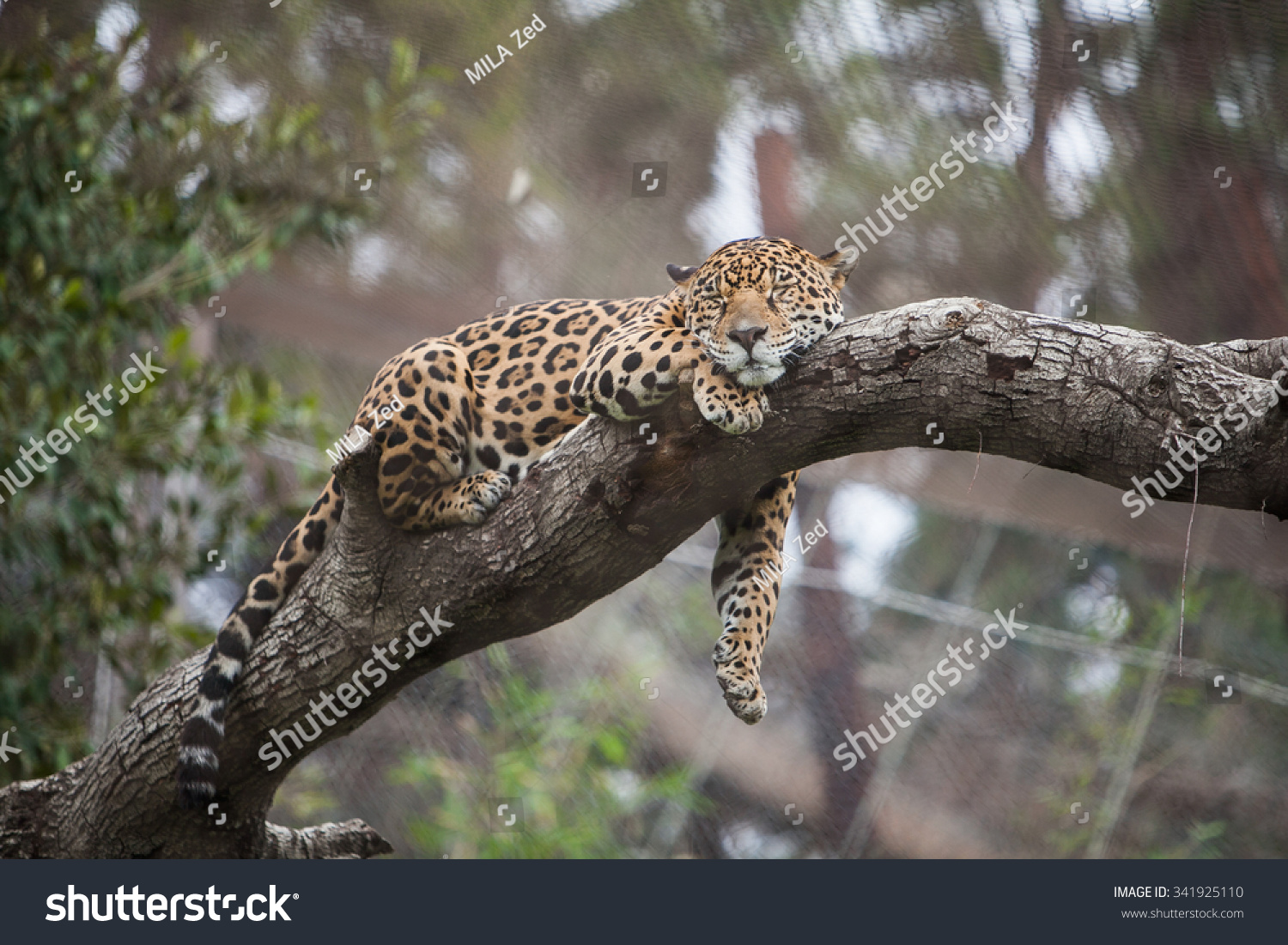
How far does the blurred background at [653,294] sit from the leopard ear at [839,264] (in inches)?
91.1

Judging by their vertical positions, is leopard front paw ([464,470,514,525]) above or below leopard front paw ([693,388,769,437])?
below

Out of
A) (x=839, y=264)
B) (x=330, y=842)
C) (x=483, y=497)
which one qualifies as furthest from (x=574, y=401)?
(x=330, y=842)

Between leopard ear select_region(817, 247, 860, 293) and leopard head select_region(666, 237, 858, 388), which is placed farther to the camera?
leopard ear select_region(817, 247, 860, 293)

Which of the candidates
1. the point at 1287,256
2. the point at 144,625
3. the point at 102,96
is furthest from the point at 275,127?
the point at 1287,256

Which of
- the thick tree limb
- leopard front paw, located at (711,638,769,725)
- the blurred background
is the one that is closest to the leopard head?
the thick tree limb

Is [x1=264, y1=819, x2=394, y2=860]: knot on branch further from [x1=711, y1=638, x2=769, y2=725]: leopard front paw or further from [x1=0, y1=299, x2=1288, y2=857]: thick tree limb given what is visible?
[x1=711, y1=638, x2=769, y2=725]: leopard front paw

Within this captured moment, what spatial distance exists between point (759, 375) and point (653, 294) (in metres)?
3.25

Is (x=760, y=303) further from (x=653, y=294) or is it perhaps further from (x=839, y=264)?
(x=653, y=294)

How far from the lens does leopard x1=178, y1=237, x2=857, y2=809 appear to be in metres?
2.83

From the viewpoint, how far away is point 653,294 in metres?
5.93

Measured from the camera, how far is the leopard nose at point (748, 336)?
2.78 meters

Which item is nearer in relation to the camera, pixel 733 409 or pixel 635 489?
pixel 733 409

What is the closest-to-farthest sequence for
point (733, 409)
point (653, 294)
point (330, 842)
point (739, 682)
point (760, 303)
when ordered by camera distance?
1. point (733, 409)
2. point (760, 303)
3. point (739, 682)
4. point (330, 842)
5. point (653, 294)

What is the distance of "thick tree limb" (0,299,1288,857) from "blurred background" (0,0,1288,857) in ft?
5.87
